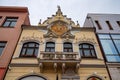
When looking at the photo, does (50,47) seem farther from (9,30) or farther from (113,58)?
(113,58)

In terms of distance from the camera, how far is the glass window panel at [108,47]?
1392cm

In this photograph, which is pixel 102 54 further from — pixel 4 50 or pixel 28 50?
pixel 4 50

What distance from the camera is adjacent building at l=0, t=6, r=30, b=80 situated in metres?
12.5

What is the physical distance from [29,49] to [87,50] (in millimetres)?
5405

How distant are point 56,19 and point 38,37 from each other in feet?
11.3

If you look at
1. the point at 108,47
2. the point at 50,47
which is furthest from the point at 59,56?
the point at 108,47

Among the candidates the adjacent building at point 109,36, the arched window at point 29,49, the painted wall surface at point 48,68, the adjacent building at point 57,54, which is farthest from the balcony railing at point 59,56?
the adjacent building at point 109,36

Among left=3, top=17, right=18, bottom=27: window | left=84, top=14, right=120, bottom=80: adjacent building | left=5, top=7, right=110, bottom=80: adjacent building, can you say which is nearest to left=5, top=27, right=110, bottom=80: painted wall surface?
left=5, top=7, right=110, bottom=80: adjacent building

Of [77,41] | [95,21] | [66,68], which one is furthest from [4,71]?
[95,21]

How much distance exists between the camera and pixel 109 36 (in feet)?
52.2

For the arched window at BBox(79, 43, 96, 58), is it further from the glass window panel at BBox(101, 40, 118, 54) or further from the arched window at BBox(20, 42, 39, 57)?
the arched window at BBox(20, 42, 39, 57)

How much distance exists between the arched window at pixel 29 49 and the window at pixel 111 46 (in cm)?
639

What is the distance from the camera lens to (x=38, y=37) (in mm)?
15141

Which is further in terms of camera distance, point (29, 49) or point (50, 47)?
point (50, 47)
